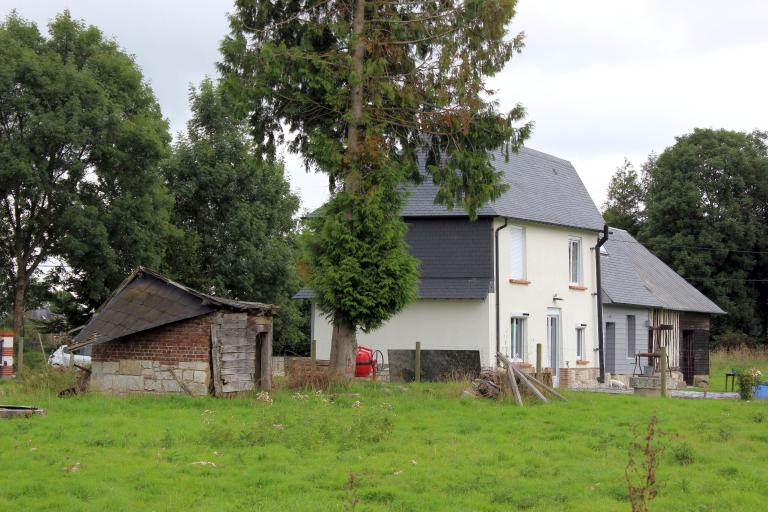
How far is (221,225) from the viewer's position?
39.8 metres

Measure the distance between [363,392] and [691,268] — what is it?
4007 centimetres

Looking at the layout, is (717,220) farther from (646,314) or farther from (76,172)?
(76,172)

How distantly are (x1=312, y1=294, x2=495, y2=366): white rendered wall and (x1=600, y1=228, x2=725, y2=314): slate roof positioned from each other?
7054 millimetres

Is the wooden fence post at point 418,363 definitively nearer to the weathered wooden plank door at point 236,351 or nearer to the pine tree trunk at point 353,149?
the pine tree trunk at point 353,149

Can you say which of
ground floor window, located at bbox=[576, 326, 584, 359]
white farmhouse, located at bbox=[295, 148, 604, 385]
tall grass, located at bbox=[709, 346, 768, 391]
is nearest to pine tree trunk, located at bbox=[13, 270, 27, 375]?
white farmhouse, located at bbox=[295, 148, 604, 385]

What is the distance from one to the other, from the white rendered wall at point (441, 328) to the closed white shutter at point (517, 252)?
5.79ft

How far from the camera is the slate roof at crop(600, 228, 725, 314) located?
33062mm

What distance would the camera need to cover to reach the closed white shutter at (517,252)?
27891 millimetres

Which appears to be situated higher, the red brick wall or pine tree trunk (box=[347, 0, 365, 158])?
pine tree trunk (box=[347, 0, 365, 158])

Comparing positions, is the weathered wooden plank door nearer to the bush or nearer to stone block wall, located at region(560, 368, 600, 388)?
stone block wall, located at region(560, 368, 600, 388)

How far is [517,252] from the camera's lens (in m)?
28.2

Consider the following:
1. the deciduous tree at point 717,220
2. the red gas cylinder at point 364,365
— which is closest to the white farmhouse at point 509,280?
the red gas cylinder at point 364,365

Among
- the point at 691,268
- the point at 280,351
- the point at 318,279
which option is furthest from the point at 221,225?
the point at 691,268

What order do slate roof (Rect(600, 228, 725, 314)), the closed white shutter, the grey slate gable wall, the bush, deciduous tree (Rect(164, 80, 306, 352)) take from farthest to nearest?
the bush < deciduous tree (Rect(164, 80, 306, 352)) < slate roof (Rect(600, 228, 725, 314)) < the closed white shutter < the grey slate gable wall
